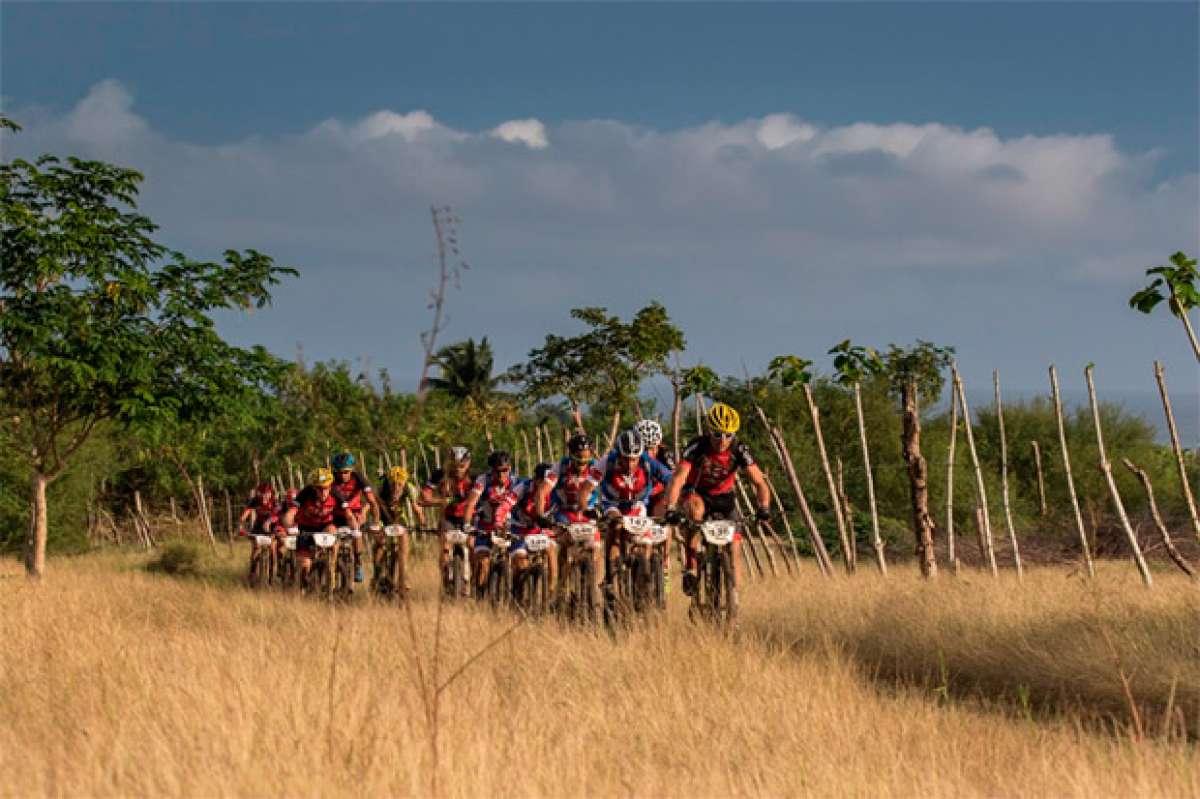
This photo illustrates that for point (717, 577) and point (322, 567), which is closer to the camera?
point (717, 577)

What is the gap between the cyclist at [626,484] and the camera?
11759 mm

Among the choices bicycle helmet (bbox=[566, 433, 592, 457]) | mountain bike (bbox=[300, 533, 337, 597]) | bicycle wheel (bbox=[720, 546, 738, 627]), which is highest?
bicycle helmet (bbox=[566, 433, 592, 457])

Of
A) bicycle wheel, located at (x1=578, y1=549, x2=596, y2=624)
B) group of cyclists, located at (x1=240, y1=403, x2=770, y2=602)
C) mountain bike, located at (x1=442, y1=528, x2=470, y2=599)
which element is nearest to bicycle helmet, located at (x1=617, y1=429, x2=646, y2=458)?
group of cyclists, located at (x1=240, y1=403, x2=770, y2=602)

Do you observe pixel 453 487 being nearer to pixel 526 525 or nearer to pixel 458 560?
pixel 458 560

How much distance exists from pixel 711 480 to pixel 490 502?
316 cm

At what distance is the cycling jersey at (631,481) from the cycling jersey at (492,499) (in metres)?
2.16

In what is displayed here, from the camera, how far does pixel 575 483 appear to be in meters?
12.7

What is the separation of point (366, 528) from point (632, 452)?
21.8ft

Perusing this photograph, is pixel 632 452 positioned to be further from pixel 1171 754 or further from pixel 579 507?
pixel 1171 754

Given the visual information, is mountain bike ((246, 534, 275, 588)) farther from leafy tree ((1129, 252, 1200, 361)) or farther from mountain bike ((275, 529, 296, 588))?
leafy tree ((1129, 252, 1200, 361))

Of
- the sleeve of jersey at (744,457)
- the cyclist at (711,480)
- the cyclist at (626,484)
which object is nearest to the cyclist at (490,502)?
the cyclist at (626,484)

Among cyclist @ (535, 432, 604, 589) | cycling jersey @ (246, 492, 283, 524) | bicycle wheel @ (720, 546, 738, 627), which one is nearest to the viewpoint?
bicycle wheel @ (720, 546, 738, 627)

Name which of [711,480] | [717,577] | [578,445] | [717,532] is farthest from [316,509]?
[717,532]

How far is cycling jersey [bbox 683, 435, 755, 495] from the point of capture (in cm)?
1159
